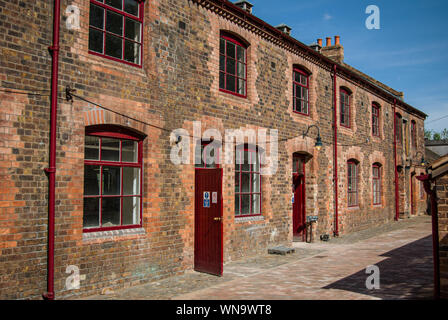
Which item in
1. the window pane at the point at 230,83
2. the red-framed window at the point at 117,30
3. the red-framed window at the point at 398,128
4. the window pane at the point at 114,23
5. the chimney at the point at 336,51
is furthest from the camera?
the red-framed window at the point at 398,128

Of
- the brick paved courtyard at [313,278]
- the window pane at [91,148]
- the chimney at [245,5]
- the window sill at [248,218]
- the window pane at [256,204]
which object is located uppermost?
the chimney at [245,5]

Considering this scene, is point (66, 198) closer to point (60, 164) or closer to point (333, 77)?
point (60, 164)

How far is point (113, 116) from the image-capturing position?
25.1 ft

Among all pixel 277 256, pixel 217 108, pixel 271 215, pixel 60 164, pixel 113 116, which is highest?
pixel 217 108

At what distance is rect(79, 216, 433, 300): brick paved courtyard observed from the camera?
23.8 feet

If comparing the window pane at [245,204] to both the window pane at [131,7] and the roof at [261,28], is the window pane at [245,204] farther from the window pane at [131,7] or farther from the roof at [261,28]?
A: the window pane at [131,7]

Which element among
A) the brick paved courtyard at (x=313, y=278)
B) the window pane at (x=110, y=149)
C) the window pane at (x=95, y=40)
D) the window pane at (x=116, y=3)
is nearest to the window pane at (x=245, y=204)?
the brick paved courtyard at (x=313, y=278)

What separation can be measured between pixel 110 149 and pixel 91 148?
1.38 feet

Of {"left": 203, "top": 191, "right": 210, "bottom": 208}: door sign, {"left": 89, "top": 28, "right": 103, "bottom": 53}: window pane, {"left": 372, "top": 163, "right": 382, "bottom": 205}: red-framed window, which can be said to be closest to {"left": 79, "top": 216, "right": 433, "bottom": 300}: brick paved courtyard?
{"left": 203, "top": 191, "right": 210, "bottom": 208}: door sign

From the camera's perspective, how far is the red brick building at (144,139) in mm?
A: 6359

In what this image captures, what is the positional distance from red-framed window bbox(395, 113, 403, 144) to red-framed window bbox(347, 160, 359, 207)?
6.51m

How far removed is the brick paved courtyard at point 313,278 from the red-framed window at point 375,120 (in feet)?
28.7
